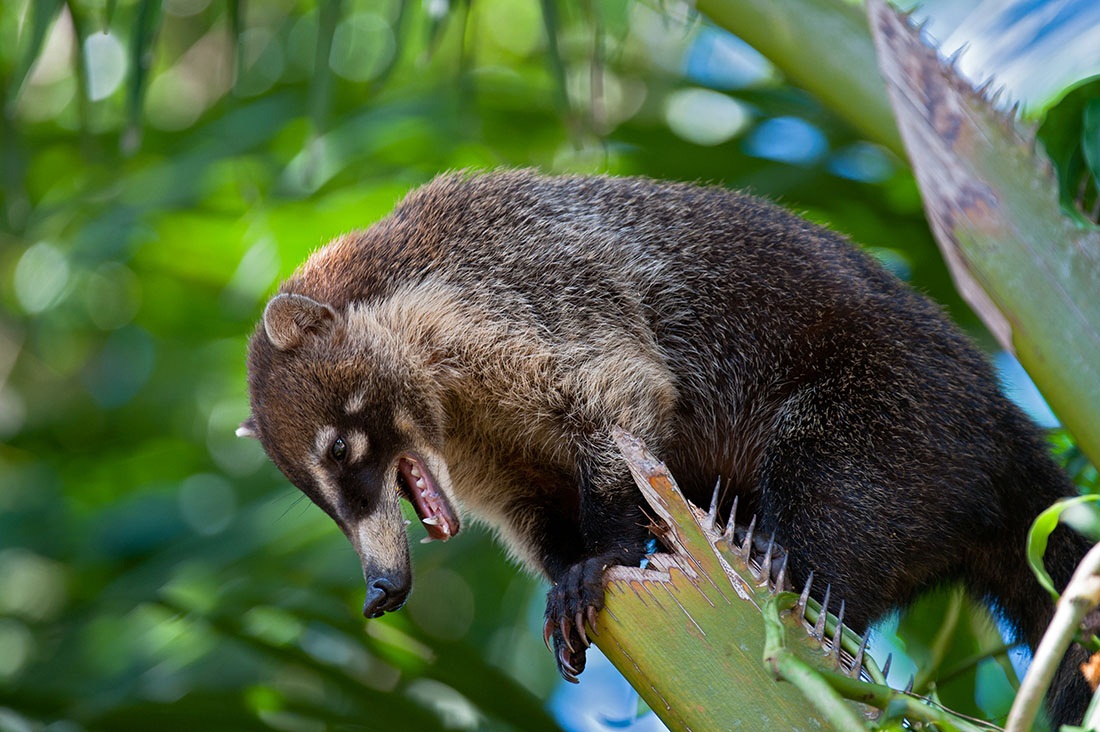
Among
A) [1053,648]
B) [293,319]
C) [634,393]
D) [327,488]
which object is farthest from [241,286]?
[1053,648]

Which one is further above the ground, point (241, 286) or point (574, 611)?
point (574, 611)

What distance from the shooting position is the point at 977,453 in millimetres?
2510

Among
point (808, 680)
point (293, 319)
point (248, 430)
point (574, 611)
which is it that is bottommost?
point (248, 430)

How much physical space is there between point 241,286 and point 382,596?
1508 mm

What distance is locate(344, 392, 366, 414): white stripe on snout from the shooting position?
9.00 feet

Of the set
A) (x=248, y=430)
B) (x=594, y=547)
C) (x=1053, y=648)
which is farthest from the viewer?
(x=248, y=430)

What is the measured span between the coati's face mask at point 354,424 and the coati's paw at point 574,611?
401 mm

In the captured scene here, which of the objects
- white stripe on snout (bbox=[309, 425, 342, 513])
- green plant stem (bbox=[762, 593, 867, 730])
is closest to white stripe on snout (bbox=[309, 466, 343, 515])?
white stripe on snout (bbox=[309, 425, 342, 513])

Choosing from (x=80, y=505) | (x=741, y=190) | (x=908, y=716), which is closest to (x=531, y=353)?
(x=741, y=190)

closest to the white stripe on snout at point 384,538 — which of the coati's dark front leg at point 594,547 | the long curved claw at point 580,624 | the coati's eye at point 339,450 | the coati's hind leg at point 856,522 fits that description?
the coati's eye at point 339,450

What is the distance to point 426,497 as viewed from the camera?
2.69 metres

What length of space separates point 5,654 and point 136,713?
1717 mm

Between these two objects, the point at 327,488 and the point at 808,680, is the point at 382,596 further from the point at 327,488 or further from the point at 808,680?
the point at 808,680

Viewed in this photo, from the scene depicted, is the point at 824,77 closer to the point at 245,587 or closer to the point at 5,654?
the point at 245,587
